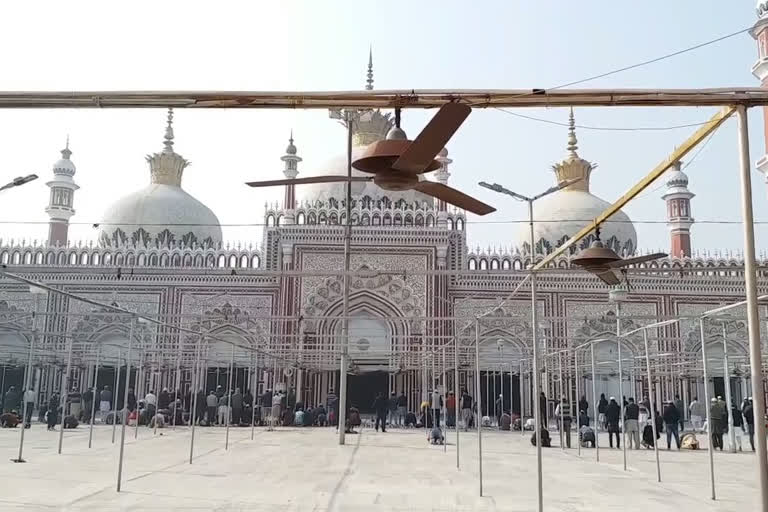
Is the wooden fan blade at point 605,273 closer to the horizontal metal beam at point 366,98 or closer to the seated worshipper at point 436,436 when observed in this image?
the horizontal metal beam at point 366,98

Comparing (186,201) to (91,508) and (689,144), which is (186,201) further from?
(689,144)

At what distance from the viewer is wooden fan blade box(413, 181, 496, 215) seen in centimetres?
432

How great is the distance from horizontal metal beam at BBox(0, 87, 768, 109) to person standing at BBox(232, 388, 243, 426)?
1462cm

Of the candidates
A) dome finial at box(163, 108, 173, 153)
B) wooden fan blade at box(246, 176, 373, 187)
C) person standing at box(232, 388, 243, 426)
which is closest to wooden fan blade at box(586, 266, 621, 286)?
wooden fan blade at box(246, 176, 373, 187)

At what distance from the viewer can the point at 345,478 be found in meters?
8.53

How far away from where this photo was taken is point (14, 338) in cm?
Result: 2298

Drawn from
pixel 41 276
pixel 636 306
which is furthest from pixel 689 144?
pixel 41 276

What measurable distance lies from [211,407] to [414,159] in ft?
54.5

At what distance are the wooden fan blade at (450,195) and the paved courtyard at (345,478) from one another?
3052mm

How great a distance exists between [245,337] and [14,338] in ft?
23.7

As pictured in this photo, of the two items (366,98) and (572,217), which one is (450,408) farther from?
(366,98)

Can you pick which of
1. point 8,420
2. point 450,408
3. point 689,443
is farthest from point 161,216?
point 689,443

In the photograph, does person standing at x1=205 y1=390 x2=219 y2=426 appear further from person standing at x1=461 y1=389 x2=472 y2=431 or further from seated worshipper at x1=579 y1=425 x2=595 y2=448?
seated worshipper at x1=579 y1=425 x2=595 y2=448

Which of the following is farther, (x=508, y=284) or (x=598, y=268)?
(x=508, y=284)
